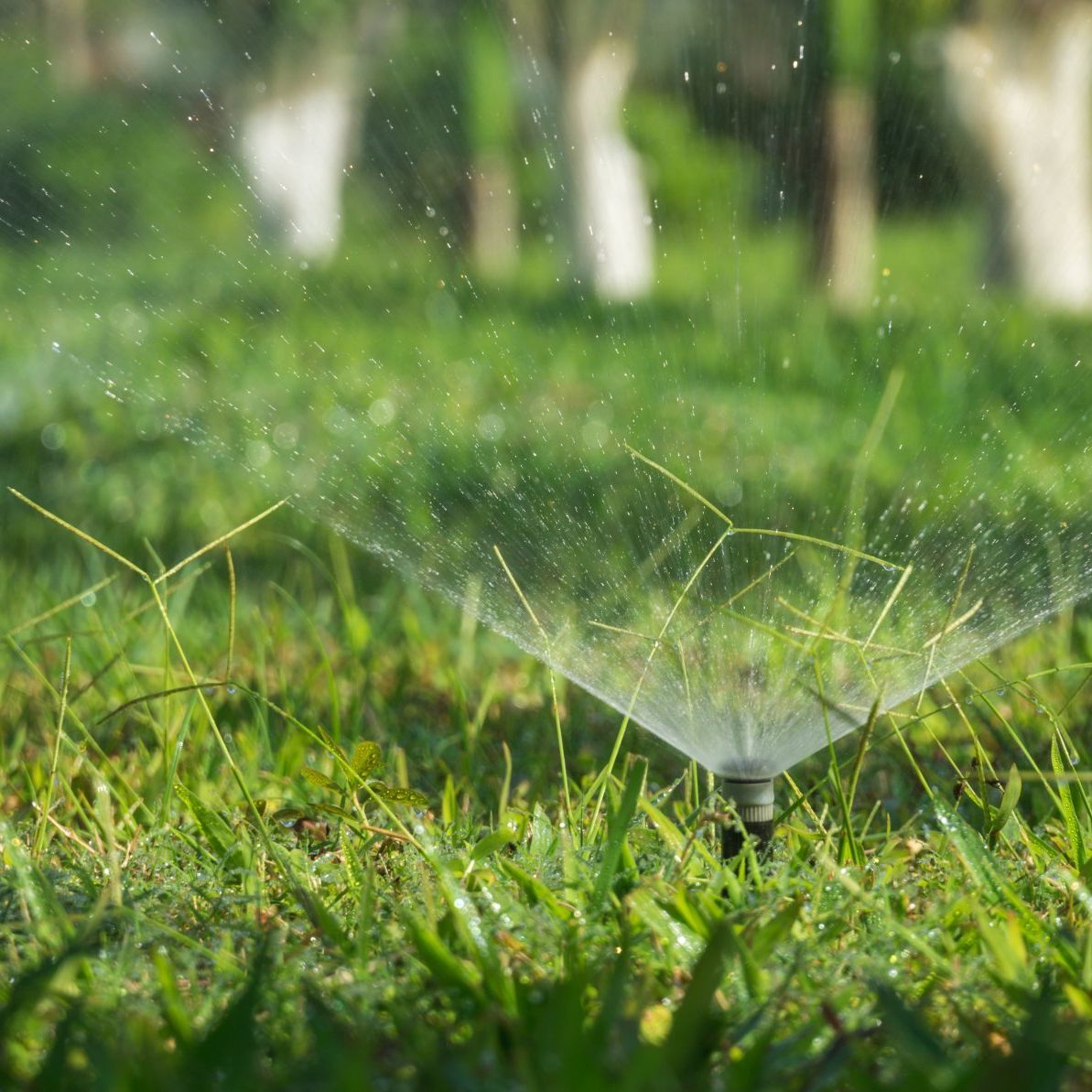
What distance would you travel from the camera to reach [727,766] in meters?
1.66

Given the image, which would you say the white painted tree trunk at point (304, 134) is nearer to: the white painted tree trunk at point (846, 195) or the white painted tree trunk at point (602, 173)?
the white painted tree trunk at point (602, 173)

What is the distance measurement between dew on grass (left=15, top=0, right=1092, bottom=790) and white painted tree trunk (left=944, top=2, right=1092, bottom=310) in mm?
65

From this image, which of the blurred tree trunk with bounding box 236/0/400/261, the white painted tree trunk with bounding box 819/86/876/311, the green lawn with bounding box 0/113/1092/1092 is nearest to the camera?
the green lawn with bounding box 0/113/1092/1092

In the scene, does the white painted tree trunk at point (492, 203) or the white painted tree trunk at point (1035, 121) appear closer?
the white painted tree trunk at point (1035, 121)

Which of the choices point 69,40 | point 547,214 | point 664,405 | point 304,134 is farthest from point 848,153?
point 69,40

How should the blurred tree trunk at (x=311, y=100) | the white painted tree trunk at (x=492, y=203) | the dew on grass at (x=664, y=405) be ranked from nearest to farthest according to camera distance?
the dew on grass at (x=664, y=405) → the blurred tree trunk at (x=311, y=100) → the white painted tree trunk at (x=492, y=203)

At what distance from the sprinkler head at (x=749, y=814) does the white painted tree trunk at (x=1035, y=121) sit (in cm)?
777

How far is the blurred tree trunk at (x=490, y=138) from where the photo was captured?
16406 millimetres

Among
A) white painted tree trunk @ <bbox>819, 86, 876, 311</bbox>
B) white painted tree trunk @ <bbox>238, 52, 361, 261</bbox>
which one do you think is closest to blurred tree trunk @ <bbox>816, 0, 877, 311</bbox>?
white painted tree trunk @ <bbox>819, 86, 876, 311</bbox>

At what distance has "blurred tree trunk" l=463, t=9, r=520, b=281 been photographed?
16406mm

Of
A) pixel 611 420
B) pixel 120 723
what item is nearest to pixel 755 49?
pixel 611 420

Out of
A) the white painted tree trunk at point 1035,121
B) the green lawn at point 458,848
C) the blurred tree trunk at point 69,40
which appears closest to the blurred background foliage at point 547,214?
the white painted tree trunk at point 1035,121

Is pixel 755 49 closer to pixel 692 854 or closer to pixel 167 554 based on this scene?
pixel 167 554

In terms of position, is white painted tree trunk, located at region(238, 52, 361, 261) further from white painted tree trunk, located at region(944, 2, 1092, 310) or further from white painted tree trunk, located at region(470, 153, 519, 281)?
white painted tree trunk, located at region(944, 2, 1092, 310)
